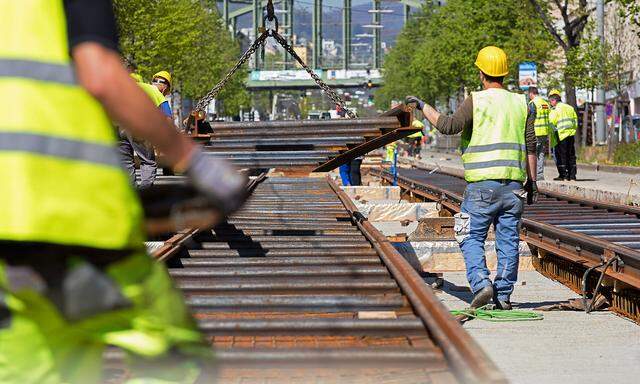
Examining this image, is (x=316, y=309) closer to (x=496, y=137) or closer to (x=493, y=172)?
(x=493, y=172)

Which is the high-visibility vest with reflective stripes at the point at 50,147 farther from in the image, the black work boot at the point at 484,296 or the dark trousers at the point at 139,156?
the dark trousers at the point at 139,156

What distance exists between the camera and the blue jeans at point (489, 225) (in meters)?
8.54

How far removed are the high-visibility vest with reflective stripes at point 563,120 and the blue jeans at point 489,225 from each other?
712 inches

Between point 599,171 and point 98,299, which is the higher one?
point 98,299

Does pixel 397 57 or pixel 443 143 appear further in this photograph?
pixel 397 57

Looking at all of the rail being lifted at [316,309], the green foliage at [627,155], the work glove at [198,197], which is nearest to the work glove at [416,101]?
the rail being lifted at [316,309]

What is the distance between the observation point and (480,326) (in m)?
8.15

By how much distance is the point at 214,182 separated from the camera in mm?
2770

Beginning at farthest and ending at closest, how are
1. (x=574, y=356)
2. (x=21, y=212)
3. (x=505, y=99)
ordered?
(x=505, y=99) → (x=574, y=356) → (x=21, y=212)

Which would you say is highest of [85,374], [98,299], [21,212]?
[21,212]

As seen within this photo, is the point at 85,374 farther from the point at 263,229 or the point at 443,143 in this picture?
the point at 443,143

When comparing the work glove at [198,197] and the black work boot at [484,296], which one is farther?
the black work boot at [484,296]

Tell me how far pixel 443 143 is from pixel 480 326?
77626mm

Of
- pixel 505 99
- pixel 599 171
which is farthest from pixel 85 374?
pixel 599 171
